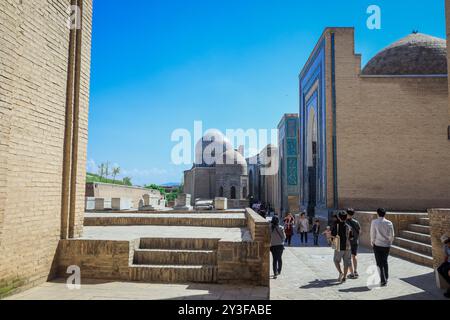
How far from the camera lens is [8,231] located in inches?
197

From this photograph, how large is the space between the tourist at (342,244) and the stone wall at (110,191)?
16.9m

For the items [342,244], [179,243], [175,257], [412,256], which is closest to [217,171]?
[412,256]

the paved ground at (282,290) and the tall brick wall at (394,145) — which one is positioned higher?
the tall brick wall at (394,145)

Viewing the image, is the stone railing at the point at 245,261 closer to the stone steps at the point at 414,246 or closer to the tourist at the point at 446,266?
the tourist at the point at 446,266

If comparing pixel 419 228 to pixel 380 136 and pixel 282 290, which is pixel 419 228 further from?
pixel 380 136

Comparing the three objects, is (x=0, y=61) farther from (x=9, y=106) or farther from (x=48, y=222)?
(x=48, y=222)

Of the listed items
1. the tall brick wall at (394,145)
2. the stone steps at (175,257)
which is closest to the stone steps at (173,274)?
the stone steps at (175,257)

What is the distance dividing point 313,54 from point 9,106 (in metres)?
16.7

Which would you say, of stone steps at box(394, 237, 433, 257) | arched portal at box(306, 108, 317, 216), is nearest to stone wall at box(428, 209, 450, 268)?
stone steps at box(394, 237, 433, 257)

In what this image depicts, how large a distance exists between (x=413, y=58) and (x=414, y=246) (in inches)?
473

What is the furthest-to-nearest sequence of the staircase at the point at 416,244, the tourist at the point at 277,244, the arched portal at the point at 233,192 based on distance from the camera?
the arched portal at the point at 233,192 < the staircase at the point at 416,244 < the tourist at the point at 277,244

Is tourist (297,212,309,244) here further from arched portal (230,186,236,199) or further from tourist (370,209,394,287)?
arched portal (230,186,236,199)

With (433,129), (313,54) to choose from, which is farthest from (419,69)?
(313,54)

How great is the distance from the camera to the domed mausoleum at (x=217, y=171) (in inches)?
1647
